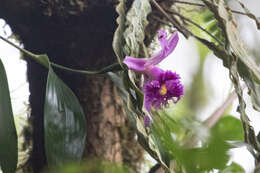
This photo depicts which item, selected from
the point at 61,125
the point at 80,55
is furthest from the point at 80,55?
the point at 61,125

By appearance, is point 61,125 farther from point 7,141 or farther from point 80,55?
point 80,55

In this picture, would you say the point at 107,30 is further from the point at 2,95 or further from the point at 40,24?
the point at 2,95

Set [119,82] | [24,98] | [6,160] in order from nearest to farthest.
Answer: [6,160] < [119,82] < [24,98]

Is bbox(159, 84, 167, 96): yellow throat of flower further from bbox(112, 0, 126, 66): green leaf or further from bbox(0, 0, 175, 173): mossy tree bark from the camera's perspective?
bbox(0, 0, 175, 173): mossy tree bark

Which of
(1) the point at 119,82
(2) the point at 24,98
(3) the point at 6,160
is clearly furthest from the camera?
(2) the point at 24,98

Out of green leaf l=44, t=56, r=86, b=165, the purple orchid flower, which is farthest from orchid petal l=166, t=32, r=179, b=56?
green leaf l=44, t=56, r=86, b=165

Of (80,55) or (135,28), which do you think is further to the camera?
(80,55)

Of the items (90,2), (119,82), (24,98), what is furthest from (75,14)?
(24,98)
